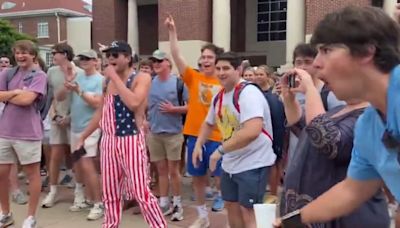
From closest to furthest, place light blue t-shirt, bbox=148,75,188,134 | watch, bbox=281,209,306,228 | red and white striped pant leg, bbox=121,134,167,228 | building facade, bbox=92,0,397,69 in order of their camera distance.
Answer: watch, bbox=281,209,306,228 → red and white striped pant leg, bbox=121,134,167,228 → light blue t-shirt, bbox=148,75,188,134 → building facade, bbox=92,0,397,69

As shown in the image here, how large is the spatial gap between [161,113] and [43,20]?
52378 mm

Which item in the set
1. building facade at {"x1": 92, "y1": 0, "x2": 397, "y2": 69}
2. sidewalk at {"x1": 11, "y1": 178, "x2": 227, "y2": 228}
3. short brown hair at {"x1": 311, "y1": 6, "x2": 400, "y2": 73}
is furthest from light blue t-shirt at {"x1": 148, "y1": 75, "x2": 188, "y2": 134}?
building facade at {"x1": 92, "y1": 0, "x2": 397, "y2": 69}

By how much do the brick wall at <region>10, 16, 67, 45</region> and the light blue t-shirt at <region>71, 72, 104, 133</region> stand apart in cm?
4738

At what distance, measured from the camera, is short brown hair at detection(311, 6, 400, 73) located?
1743 millimetres

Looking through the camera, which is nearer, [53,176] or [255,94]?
[255,94]

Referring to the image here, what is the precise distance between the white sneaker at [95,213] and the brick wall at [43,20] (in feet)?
157

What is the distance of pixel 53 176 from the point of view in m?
6.74

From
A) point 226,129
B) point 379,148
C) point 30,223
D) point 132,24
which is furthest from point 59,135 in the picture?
point 132,24

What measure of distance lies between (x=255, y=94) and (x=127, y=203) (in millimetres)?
3027

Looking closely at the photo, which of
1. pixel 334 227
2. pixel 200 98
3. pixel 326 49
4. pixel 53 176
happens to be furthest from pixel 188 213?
pixel 326 49

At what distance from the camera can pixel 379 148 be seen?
1873 mm

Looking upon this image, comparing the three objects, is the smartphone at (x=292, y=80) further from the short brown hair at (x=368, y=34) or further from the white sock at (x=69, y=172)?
the white sock at (x=69, y=172)

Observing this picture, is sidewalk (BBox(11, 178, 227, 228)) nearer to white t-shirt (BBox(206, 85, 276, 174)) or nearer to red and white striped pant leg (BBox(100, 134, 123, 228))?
red and white striped pant leg (BBox(100, 134, 123, 228))

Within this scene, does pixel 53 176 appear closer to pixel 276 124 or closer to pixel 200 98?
pixel 200 98
